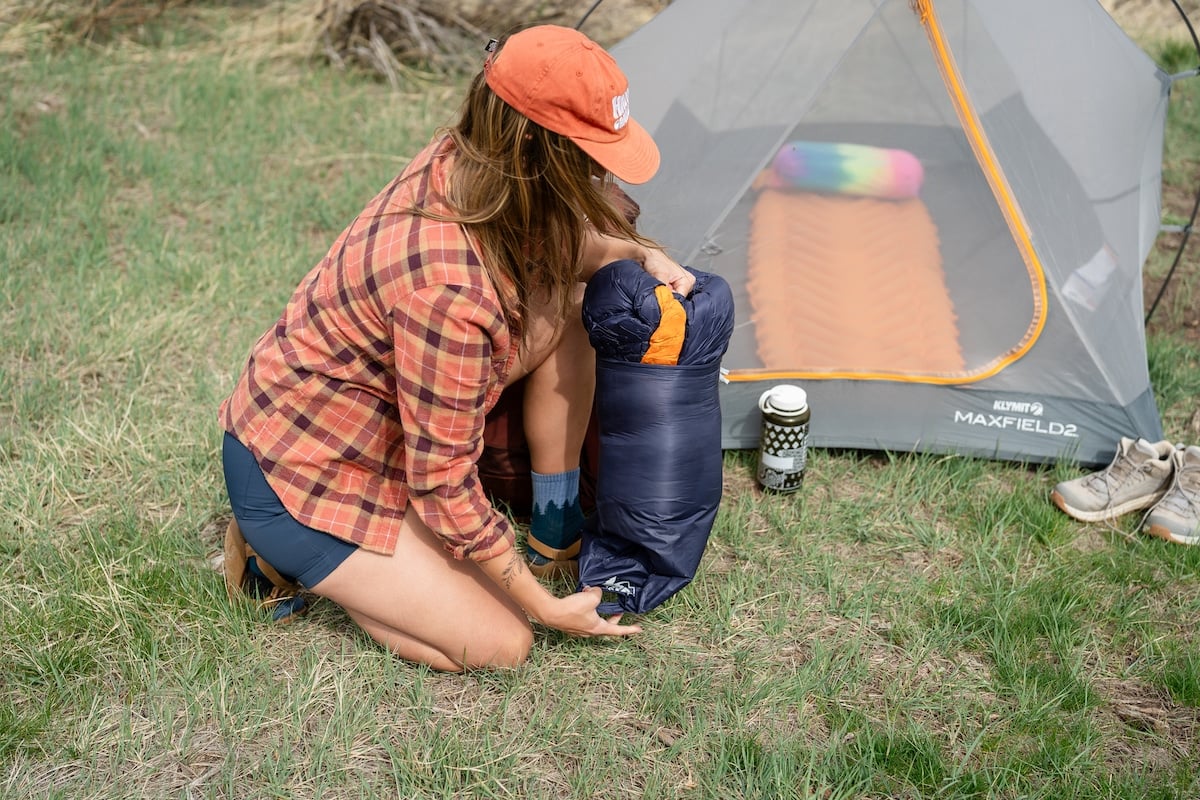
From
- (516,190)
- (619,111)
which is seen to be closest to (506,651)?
(516,190)

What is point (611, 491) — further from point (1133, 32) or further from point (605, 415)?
point (1133, 32)

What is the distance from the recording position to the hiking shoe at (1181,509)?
2424 millimetres

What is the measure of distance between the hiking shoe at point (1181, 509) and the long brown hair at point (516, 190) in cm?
148

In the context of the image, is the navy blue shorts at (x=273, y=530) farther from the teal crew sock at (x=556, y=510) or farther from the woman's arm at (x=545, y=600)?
the teal crew sock at (x=556, y=510)

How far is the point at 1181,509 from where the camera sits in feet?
8.02

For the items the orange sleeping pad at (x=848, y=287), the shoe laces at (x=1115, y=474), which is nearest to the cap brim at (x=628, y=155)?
the orange sleeping pad at (x=848, y=287)

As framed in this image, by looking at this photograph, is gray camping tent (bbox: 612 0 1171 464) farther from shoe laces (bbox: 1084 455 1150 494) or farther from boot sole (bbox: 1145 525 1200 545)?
boot sole (bbox: 1145 525 1200 545)

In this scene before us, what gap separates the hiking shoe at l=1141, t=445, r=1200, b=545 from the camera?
2424 mm

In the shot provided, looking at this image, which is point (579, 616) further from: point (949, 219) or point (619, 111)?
point (949, 219)

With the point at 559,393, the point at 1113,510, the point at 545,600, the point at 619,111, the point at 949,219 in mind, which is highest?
the point at 619,111

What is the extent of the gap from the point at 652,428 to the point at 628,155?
0.58 m

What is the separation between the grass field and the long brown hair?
81 centimetres

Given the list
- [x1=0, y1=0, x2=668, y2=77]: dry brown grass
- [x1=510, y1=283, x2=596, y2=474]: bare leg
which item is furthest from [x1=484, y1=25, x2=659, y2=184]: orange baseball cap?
[x1=0, y1=0, x2=668, y2=77]: dry brown grass

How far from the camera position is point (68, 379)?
2945 millimetres
